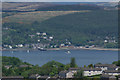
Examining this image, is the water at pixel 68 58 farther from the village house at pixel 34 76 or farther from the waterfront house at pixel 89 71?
the village house at pixel 34 76

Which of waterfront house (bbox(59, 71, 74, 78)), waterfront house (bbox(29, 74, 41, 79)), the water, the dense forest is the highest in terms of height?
the dense forest

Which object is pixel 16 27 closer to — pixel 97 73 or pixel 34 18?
pixel 34 18

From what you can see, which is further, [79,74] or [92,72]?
[92,72]

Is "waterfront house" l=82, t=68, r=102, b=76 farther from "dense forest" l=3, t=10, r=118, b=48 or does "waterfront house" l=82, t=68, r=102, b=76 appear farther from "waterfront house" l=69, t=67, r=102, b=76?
"dense forest" l=3, t=10, r=118, b=48

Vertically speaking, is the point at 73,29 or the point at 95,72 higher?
the point at 73,29

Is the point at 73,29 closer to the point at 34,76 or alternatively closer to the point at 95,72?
the point at 95,72

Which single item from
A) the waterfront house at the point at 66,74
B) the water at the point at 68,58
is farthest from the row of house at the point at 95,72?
the water at the point at 68,58

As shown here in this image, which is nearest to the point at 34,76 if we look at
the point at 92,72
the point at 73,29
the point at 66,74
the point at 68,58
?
the point at 66,74

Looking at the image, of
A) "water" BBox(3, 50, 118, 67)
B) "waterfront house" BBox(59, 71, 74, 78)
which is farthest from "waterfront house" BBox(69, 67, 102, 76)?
"water" BBox(3, 50, 118, 67)

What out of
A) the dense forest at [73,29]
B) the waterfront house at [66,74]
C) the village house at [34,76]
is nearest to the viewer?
the village house at [34,76]
